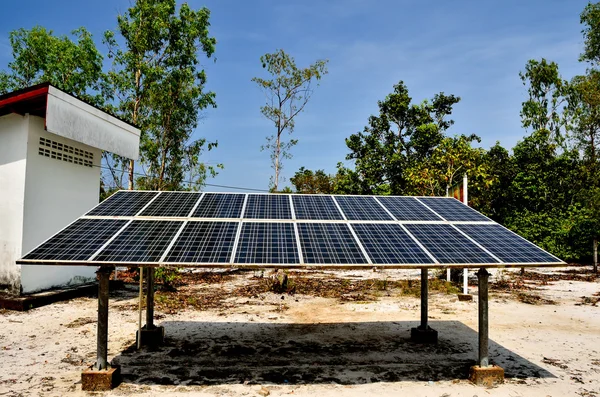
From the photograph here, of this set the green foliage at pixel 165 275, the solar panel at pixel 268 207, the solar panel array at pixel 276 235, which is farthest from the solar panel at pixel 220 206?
the green foliage at pixel 165 275

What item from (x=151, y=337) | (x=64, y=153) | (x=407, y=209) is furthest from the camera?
(x=64, y=153)

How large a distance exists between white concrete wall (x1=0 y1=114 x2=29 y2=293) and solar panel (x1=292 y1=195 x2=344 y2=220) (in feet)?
32.0

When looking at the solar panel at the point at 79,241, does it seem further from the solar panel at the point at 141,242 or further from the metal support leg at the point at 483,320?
the metal support leg at the point at 483,320

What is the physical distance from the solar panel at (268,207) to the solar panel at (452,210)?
11.6 ft

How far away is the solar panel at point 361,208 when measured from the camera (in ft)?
28.6

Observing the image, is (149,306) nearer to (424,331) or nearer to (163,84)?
(424,331)

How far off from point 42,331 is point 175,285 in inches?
333

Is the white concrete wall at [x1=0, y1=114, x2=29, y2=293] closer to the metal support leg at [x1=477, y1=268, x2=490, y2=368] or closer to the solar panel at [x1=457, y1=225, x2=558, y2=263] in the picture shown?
the solar panel at [x1=457, y1=225, x2=558, y2=263]

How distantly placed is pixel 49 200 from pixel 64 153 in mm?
1940

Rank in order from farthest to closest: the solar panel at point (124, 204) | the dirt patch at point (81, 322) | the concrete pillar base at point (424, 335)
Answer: the dirt patch at point (81, 322), the concrete pillar base at point (424, 335), the solar panel at point (124, 204)

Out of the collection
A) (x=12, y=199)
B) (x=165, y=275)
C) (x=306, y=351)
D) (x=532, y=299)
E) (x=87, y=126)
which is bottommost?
(x=306, y=351)

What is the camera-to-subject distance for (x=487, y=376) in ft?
24.6

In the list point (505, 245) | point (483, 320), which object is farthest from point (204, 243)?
point (505, 245)

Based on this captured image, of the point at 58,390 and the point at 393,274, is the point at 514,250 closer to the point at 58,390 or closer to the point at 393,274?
the point at 58,390
